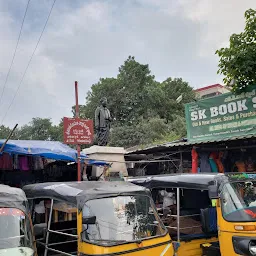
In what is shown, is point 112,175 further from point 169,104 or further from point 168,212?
point 169,104

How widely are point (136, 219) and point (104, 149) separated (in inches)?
321

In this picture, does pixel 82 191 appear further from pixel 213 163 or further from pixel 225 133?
pixel 225 133

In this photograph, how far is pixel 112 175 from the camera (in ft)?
41.9

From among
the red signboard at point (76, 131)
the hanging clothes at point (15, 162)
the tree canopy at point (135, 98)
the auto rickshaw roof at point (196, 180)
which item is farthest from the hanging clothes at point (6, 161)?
the tree canopy at point (135, 98)

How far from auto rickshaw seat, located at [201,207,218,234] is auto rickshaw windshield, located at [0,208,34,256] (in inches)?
137

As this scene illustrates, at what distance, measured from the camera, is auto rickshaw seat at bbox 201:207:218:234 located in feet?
19.9

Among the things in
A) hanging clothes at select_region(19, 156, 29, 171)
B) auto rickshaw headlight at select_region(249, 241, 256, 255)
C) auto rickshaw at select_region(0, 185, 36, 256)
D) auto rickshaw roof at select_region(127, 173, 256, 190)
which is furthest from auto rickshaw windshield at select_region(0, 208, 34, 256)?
hanging clothes at select_region(19, 156, 29, 171)

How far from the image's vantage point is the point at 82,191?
461cm

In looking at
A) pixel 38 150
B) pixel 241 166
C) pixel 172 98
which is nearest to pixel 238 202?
pixel 241 166

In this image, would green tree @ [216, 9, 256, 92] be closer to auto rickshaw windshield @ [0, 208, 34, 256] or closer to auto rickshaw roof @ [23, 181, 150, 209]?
auto rickshaw roof @ [23, 181, 150, 209]

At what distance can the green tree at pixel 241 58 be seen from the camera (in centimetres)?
923

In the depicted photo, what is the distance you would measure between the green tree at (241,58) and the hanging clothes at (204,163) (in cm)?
248

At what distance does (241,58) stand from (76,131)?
5.52 meters

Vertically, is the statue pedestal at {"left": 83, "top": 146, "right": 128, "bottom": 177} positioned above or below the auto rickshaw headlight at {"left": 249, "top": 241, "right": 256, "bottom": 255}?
above
